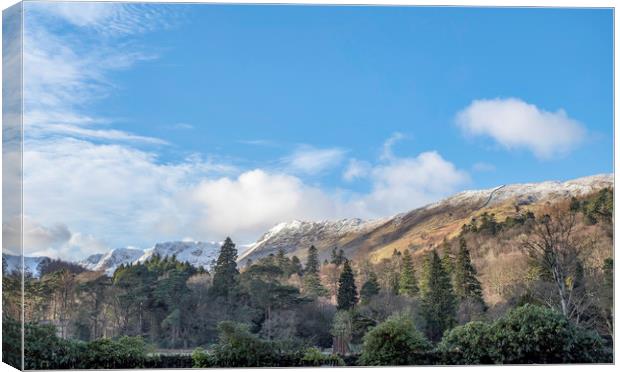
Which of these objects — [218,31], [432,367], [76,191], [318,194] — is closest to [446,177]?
[318,194]

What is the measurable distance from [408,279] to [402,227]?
794mm

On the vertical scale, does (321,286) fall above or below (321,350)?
above

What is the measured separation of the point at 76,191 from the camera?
13.2 metres

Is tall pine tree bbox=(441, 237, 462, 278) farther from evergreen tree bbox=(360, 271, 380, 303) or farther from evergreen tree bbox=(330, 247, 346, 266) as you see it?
evergreen tree bbox=(330, 247, 346, 266)

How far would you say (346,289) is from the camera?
14.3 metres

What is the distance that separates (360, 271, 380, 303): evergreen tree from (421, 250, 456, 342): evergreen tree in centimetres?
73

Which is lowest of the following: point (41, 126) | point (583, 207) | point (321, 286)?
point (321, 286)

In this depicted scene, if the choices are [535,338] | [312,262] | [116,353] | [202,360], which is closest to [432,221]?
[312,262]

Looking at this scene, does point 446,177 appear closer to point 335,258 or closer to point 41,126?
point 335,258

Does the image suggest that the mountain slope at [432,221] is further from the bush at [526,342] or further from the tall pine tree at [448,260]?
the bush at [526,342]

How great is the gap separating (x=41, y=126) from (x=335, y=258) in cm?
472

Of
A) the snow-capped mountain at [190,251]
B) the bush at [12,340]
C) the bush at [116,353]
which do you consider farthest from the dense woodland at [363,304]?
the bush at [12,340]

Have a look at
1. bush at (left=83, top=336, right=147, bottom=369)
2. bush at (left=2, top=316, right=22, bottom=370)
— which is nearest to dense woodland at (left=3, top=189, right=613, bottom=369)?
bush at (left=83, top=336, right=147, bottom=369)

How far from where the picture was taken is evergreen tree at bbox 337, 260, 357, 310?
14.2m
